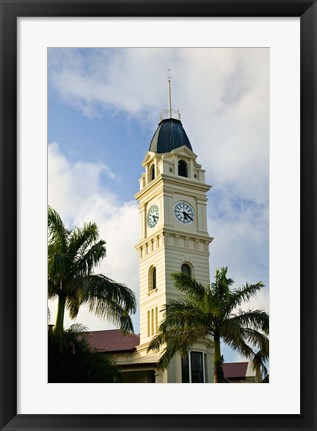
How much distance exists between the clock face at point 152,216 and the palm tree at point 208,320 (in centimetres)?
163

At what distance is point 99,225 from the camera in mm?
8984

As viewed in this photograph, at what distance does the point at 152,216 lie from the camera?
12.9 meters

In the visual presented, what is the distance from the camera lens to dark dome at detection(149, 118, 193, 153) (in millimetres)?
9074

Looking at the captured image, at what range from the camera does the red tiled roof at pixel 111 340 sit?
33.3ft

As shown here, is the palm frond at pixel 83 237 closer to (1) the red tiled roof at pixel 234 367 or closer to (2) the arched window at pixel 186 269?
(1) the red tiled roof at pixel 234 367

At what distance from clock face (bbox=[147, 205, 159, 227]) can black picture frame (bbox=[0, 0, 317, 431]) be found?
611cm

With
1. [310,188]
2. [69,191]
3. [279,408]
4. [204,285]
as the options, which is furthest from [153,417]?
[204,285]

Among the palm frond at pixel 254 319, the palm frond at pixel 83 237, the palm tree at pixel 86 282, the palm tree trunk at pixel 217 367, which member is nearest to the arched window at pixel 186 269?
the palm tree trunk at pixel 217 367

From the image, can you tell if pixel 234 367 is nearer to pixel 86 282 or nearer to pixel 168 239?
pixel 86 282

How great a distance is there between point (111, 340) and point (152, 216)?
2.70 metres

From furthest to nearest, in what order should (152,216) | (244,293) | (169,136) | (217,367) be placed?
(152,216) → (169,136) → (217,367) → (244,293)

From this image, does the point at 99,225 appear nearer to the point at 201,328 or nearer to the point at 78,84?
the point at 78,84

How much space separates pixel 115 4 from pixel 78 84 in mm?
1352

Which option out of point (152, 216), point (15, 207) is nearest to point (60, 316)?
point (15, 207)
